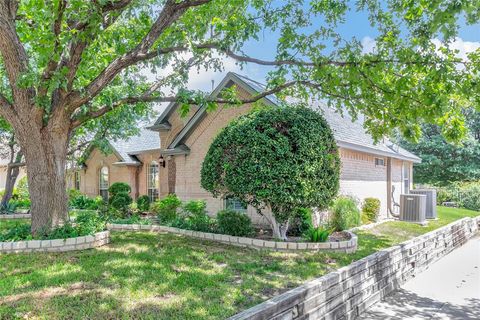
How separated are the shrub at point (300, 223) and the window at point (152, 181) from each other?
11.0 m

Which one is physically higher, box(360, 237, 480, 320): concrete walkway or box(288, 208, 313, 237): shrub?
box(288, 208, 313, 237): shrub

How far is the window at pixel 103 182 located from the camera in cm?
2320

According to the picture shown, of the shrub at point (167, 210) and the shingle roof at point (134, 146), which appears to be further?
the shingle roof at point (134, 146)

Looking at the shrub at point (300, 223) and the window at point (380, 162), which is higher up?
the window at point (380, 162)

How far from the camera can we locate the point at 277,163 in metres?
9.09

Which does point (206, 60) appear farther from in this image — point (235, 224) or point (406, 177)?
point (406, 177)

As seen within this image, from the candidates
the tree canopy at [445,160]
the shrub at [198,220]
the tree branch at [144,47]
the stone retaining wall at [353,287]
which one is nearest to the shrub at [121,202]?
the shrub at [198,220]

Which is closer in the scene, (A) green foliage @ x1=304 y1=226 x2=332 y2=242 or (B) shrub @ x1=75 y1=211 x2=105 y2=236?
(B) shrub @ x1=75 y1=211 x2=105 y2=236

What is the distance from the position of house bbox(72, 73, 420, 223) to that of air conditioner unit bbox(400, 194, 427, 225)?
167 cm

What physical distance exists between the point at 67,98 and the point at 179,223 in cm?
531

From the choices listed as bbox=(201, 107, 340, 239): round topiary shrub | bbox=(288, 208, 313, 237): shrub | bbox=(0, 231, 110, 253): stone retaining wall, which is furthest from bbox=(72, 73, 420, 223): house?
bbox=(0, 231, 110, 253): stone retaining wall

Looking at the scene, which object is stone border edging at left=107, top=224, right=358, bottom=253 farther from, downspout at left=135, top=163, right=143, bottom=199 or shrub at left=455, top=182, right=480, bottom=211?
shrub at left=455, top=182, right=480, bottom=211

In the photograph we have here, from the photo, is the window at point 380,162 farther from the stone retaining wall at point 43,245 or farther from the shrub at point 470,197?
the stone retaining wall at point 43,245

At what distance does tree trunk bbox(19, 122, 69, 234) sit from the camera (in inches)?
334
